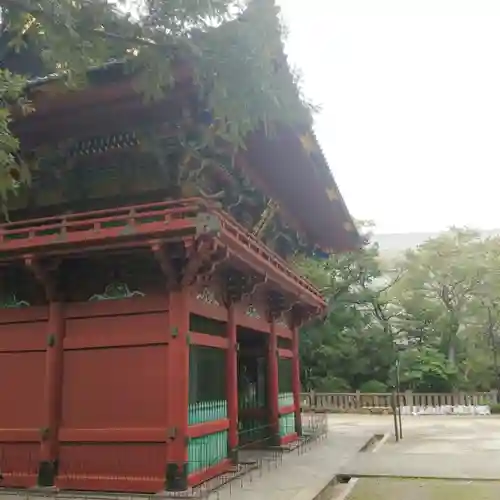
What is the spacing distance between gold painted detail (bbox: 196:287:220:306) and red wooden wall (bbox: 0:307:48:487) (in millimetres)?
2789

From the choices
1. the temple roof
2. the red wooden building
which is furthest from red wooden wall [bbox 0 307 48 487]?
the temple roof

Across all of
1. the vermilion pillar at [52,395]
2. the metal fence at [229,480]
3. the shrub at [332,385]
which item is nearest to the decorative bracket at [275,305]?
the metal fence at [229,480]

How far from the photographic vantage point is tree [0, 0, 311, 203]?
6109 mm

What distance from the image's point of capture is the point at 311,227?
691 inches

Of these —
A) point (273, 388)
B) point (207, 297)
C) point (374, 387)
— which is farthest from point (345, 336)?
point (207, 297)

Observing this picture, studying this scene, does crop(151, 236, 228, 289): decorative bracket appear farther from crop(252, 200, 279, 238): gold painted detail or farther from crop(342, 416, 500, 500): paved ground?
crop(342, 416, 500, 500): paved ground

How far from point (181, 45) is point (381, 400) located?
1098 inches

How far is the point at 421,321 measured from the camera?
37062 mm

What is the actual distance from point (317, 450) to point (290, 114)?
10.2m

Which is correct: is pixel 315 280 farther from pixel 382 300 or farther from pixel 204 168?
pixel 204 168

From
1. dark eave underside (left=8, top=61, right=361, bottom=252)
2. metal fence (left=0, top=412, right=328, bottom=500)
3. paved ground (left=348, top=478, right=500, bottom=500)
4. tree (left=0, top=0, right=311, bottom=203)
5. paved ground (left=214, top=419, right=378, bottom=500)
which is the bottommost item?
paved ground (left=348, top=478, right=500, bottom=500)

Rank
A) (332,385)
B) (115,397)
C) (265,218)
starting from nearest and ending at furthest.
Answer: (115,397)
(265,218)
(332,385)

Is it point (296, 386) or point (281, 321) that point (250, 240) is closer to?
point (281, 321)

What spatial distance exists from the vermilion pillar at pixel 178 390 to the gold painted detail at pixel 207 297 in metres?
0.80
